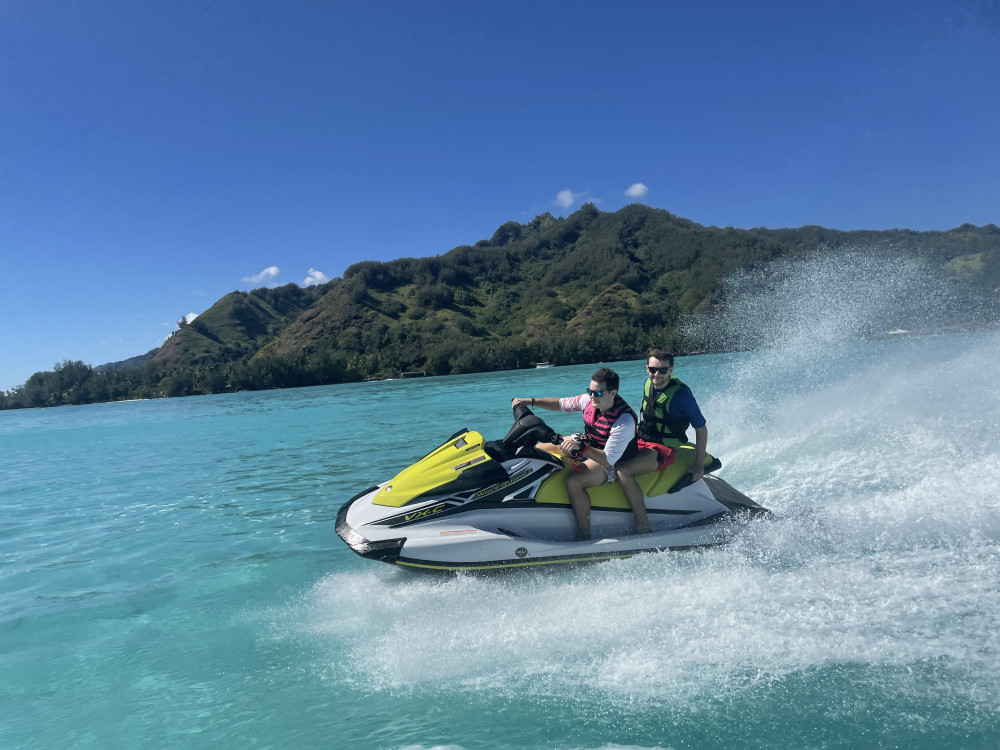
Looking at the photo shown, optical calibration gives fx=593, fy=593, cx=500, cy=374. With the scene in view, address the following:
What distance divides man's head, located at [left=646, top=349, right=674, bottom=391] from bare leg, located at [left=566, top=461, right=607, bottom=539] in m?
1.05

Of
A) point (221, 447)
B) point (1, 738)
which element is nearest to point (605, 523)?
point (1, 738)

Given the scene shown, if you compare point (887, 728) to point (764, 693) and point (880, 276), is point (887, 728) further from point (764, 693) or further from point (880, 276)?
point (880, 276)

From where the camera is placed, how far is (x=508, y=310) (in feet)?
525

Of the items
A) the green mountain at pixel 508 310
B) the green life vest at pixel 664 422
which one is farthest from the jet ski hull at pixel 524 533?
the green mountain at pixel 508 310

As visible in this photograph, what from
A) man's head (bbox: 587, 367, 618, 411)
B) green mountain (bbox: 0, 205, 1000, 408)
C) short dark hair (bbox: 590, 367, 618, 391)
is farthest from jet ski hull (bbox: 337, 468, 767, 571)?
green mountain (bbox: 0, 205, 1000, 408)

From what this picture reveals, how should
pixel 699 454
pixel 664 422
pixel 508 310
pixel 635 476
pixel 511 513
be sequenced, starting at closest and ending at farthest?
pixel 511 513 → pixel 635 476 → pixel 699 454 → pixel 664 422 → pixel 508 310

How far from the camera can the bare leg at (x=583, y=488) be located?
16.2 ft

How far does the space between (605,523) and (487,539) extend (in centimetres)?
107

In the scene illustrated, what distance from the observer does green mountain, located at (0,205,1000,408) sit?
9306cm

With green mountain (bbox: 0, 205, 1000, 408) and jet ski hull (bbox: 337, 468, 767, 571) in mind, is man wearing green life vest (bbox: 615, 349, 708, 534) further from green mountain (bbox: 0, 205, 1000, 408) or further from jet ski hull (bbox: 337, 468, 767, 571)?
green mountain (bbox: 0, 205, 1000, 408)

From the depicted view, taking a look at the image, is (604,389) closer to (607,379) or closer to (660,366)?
(607,379)

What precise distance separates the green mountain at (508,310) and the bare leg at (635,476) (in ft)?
106

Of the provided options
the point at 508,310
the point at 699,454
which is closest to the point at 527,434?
the point at 699,454

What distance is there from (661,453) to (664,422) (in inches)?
17.5
